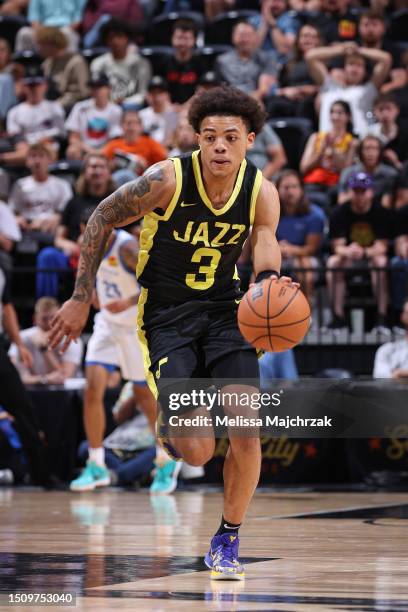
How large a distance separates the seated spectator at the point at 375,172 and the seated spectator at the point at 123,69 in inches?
148

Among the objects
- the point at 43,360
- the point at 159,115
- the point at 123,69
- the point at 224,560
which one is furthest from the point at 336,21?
the point at 224,560

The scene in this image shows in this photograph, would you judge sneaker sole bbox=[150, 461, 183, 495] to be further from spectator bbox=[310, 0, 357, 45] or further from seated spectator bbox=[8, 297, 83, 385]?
spectator bbox=[310, 0, 357, 45]

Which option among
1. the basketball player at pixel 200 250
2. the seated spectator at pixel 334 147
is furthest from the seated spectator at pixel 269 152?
the basketball player at pixel 200 250

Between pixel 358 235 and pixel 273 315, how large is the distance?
741 cm

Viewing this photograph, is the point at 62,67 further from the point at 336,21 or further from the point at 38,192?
the point at 336,21

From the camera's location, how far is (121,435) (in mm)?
10555

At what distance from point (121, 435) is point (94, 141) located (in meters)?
5.05

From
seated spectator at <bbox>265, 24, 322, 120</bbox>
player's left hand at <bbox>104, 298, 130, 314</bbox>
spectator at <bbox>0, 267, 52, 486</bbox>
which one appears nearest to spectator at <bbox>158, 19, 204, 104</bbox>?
seated spectator at <bbox>265, 24, 322, 120</bbox>

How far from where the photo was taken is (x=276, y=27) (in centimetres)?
1550

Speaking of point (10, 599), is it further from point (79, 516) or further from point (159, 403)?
point (79, 516)

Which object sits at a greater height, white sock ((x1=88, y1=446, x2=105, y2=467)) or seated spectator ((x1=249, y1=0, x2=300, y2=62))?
seated spectator ((x1=249, y1=0, x2=300, y2=62))

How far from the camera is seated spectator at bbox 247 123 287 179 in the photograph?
13.3 metres

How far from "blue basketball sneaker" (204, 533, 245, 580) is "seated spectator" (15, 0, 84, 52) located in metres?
12.7

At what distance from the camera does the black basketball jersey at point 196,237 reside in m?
5.16
